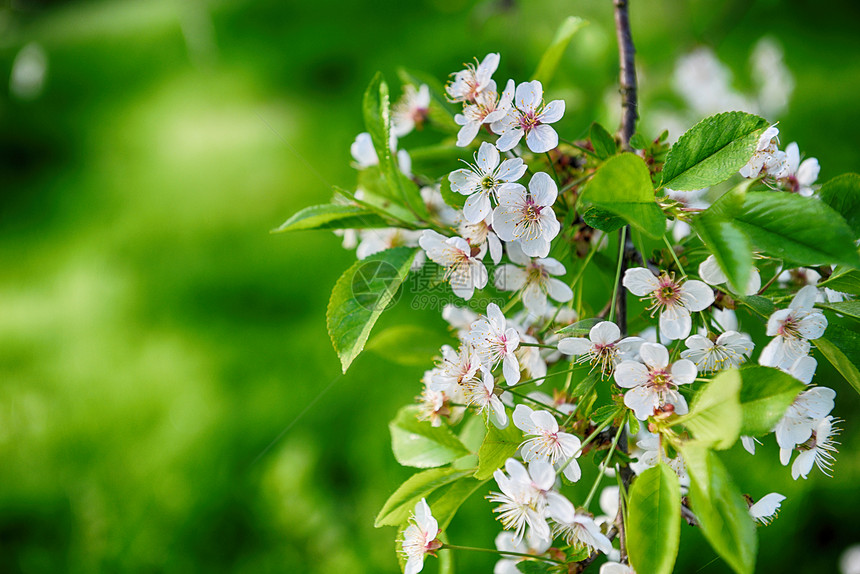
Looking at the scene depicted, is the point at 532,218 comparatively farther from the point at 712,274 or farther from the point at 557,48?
the point at 557,48

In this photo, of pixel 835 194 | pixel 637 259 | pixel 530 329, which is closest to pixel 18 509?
pixel 530 329

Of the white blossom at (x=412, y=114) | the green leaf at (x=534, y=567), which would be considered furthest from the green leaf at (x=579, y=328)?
the white blossom at (x=412, y=114)

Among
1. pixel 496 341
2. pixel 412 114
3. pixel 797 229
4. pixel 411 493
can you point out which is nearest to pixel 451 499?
pixel 411 493

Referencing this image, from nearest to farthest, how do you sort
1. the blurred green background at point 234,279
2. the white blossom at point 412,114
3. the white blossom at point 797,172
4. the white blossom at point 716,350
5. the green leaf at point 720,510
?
the green leaf at point 720,510
the white blossom at point 716,350
the white blossom at point 797,172
the white blossom at point 412,114
the blurred green background at point 234,279

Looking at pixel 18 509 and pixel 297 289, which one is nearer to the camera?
pixel 18 509

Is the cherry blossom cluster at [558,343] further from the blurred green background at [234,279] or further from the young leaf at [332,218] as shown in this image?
the blurred green background at [234,279]

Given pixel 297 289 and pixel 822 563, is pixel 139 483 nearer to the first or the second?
pixel 297 289

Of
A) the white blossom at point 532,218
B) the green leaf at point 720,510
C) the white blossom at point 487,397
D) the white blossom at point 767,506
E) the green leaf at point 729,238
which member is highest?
the green leaf at point 729,238
